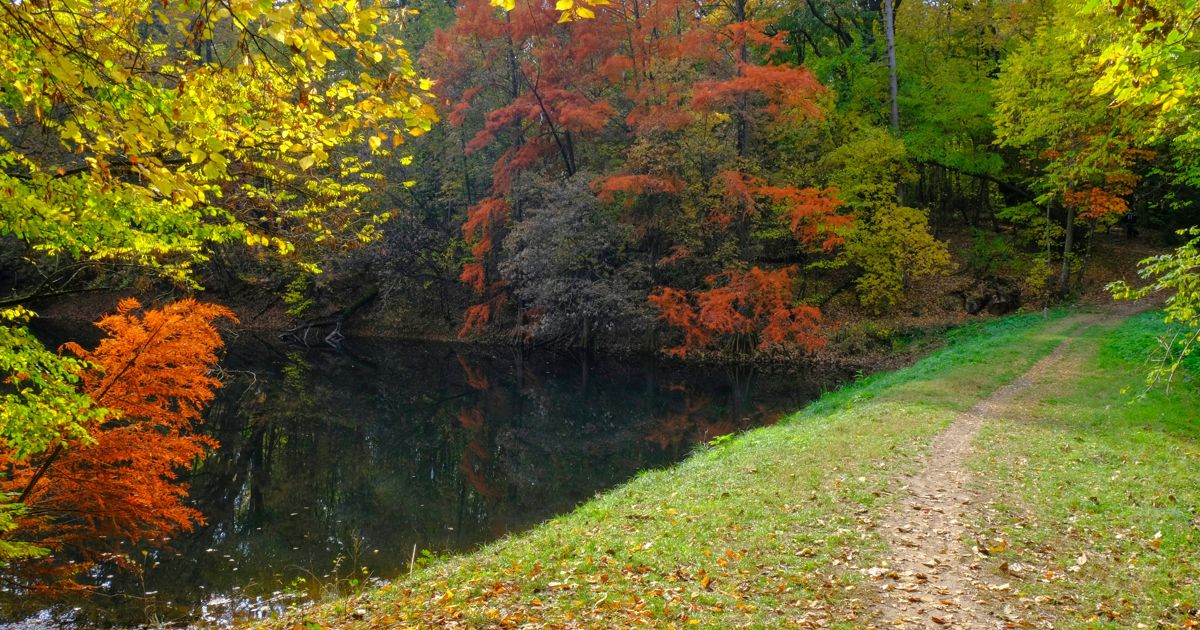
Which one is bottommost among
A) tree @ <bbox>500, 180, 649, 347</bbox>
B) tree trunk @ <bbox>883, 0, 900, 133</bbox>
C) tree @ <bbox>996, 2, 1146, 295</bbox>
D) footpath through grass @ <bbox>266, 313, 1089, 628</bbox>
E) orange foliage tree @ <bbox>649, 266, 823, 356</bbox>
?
footpath through grass @ <bbox>266, 313, 1089, 628</bbox>

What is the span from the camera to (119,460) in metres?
9.99

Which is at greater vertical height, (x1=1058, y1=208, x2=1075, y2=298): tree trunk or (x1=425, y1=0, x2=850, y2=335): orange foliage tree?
(x1=425, y1=0, x2=850, y2=335): orange foliage tree

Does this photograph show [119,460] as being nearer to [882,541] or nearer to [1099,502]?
[882,541]

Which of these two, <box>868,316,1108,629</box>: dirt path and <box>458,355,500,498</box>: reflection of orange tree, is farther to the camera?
<box>458,355,500,498</box>: reflection of orange tree

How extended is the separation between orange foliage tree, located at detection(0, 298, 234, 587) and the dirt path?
9255mm

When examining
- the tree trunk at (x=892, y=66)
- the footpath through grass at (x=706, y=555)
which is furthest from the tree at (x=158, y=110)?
the tree trunk at (x=892, y=66)

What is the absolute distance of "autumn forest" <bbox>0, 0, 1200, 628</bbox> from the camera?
361 inches

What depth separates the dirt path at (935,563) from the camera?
526 centimetres

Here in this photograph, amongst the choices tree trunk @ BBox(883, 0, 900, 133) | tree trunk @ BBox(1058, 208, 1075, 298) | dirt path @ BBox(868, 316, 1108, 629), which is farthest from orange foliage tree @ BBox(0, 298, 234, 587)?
tree trunk @ BBox(1058, 208, 1075, 298)

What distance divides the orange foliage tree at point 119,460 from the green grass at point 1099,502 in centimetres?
1052

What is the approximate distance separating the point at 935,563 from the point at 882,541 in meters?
0.60

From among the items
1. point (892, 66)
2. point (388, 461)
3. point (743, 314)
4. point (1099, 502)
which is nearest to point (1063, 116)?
point (892, 66)

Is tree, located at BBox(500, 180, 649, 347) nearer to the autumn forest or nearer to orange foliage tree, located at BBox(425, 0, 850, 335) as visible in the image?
the autumn forest

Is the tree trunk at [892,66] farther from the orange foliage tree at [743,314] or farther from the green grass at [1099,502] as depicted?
the green grass at [1099,502]
